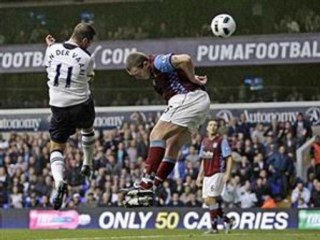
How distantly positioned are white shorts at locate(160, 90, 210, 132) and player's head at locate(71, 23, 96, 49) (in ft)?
5.11

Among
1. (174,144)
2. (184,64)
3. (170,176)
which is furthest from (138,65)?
(170,176)

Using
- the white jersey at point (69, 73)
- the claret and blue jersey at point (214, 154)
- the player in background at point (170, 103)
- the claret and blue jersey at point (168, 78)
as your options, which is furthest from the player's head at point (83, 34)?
the claret and blue jersey at point (214, 154)

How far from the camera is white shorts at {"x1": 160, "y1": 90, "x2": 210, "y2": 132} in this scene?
51.6ft

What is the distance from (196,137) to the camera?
30.7m

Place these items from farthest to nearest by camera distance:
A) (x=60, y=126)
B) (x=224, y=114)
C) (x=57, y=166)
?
(x=224, y=114) < (x=60, y=126) < (x=57, y=166)

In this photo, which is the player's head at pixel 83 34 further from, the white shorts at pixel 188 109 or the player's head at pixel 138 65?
the white shorts at pixel 188 109

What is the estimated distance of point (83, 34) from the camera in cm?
1599

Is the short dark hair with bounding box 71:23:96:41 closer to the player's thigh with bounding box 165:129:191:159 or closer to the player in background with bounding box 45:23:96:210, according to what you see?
the player in background with bounding box 45:23:96:210

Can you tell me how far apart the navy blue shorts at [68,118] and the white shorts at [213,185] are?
18.3ft

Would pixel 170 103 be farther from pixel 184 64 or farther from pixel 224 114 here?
pixel 224 114

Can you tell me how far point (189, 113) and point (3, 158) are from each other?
17910mm

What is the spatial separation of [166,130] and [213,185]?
5975 millimetres

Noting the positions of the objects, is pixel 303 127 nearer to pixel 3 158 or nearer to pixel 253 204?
pixel 253 204

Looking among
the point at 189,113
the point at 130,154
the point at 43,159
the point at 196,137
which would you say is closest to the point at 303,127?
the point at 196,137
